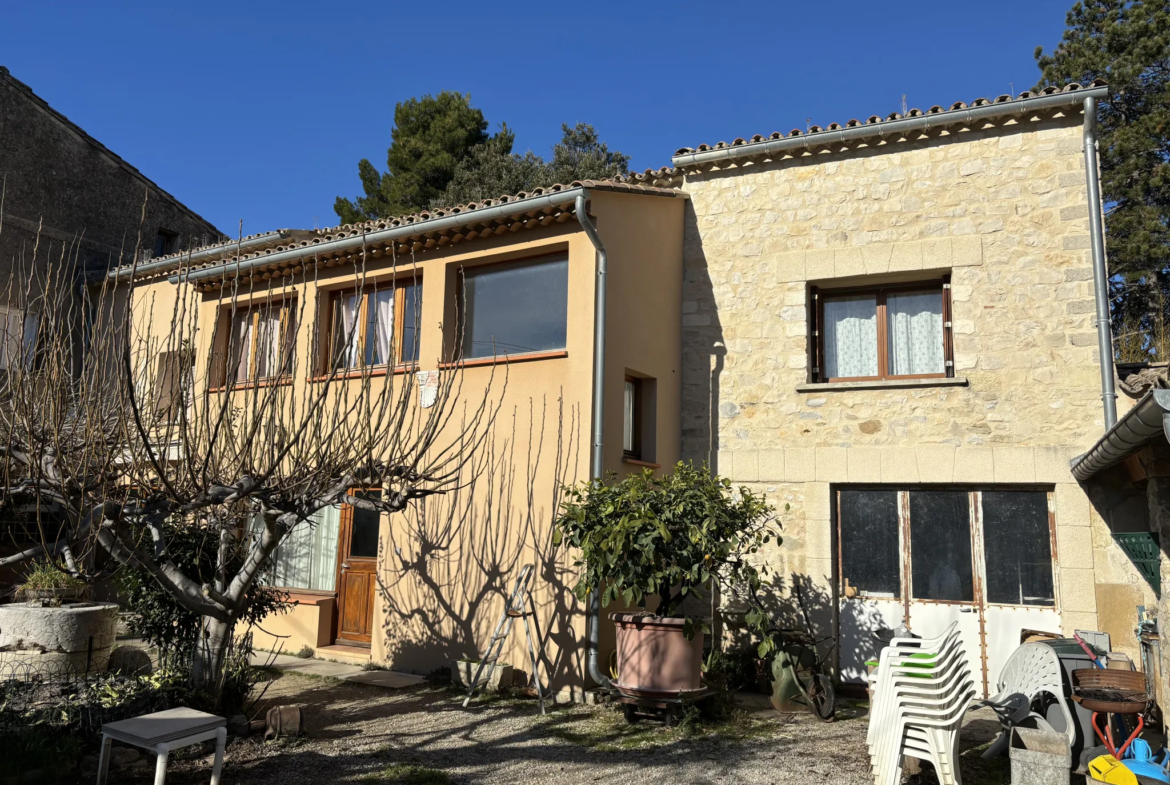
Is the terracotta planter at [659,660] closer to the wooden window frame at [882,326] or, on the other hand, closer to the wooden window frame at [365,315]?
the wooden window frame at [882,326]

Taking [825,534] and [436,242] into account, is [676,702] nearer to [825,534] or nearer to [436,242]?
[825,534]

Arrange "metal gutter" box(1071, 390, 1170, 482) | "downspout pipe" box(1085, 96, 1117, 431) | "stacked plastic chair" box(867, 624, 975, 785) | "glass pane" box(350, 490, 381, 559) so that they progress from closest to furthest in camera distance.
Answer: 1. "metal gutter" box(1071, 390, 1170, 482)
2. "stacked plastic chair" box(867, 624, 975, 785)
3. "downspout pipe" box(1085, 96, 1117, 431)
4. "glass pane" box(350, 490, 381, 559)

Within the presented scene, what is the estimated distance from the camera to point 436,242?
9.84 meters

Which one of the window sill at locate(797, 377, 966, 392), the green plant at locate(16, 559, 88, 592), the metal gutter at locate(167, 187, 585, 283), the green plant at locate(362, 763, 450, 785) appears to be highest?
the metal gutter at locate(167, 187, 585, 283)

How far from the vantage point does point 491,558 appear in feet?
29.1

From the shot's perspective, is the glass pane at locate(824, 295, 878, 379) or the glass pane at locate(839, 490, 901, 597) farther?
the glass pane at locate(824, 295, 878, 379)

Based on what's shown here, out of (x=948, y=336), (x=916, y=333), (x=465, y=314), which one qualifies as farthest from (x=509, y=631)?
(x=948, y=336)

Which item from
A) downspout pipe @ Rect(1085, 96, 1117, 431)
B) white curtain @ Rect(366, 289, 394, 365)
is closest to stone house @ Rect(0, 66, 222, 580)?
white curtain @ Rect(366, 289, 394, 365)

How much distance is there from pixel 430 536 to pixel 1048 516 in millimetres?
6538

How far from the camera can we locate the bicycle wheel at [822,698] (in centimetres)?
751

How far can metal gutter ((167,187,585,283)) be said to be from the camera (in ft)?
28.6

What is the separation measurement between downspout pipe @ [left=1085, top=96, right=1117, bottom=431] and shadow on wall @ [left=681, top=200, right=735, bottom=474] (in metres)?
3.86

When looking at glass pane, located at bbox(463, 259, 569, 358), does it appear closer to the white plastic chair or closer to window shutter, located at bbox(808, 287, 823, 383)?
window shutter, located at bbox(808, 287, 823, 383)

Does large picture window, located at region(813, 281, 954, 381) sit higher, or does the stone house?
the stone house
